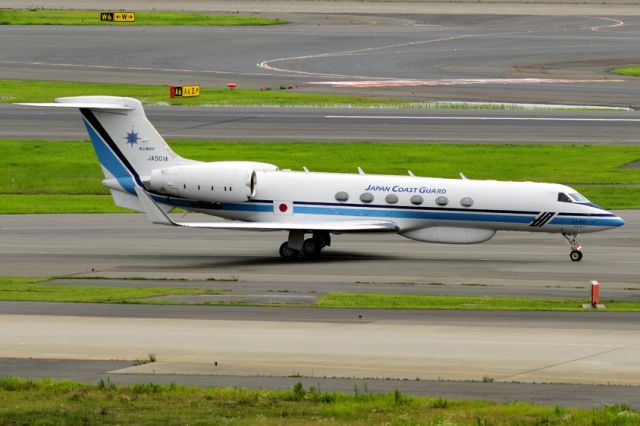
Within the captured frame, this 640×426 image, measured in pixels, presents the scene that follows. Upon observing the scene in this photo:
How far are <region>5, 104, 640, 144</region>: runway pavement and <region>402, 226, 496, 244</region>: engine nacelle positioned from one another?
27069 millimetres

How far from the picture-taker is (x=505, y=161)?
70312 mm

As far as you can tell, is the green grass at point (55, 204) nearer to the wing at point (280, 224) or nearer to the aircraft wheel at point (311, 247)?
the wing at point (280, 224)

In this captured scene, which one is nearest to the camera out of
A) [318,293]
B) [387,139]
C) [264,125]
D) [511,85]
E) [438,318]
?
[438,318]

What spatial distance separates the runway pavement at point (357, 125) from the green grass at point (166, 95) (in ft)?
5.12

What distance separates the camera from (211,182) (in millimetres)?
49781

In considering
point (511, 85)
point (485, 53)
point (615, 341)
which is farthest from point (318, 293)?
point (485, 53)

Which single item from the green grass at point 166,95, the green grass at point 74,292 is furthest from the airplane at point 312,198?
the green grass at point 166,95

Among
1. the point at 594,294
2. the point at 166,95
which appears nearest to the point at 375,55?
the point at 166,95

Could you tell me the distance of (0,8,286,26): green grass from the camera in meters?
132

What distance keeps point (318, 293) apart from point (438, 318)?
5.98 m

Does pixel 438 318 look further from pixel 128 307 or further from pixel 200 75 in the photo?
pixel 200 75

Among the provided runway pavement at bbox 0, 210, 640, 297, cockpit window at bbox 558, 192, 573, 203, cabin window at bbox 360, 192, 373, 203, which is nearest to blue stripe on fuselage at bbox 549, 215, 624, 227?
cockpit window at bbox 558, 192, 573, 203

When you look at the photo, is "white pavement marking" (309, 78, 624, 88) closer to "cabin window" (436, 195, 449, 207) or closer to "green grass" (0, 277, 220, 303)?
"cabin window" (436, 195, 449, 207)

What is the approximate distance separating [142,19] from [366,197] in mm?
88017
